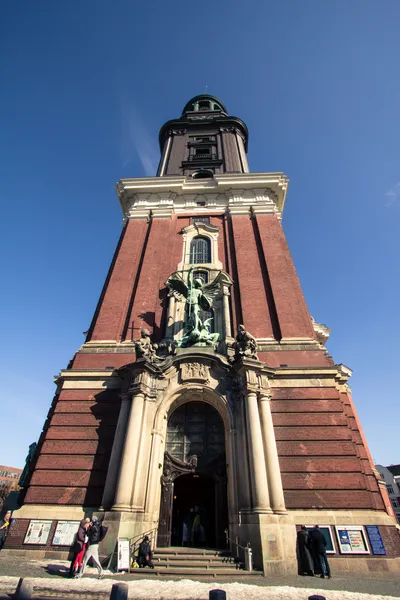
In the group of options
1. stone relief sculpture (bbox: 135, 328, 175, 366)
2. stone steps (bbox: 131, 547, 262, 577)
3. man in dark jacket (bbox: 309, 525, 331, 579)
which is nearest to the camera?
stone steps (bbox: 131, 547, 262, 577)

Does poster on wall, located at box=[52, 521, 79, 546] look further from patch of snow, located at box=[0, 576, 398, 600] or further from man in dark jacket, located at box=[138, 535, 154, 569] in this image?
patch of snow, located at box=[0, 576, 398, 600]

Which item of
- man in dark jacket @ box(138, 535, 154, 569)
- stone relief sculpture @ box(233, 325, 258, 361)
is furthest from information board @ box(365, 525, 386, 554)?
man in dark jacket @ box(138, 535, 154, 569)

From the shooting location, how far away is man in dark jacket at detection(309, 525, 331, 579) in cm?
915

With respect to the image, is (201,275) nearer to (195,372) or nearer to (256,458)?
(195,372)

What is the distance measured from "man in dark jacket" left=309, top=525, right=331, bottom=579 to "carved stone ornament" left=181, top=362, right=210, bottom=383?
583 centimetres

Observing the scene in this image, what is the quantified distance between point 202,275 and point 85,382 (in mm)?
8673

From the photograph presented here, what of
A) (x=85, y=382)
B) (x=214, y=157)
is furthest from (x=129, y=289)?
(x=214, y=157)

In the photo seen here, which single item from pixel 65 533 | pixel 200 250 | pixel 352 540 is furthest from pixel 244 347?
pixel 200 250

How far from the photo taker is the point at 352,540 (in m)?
10.1

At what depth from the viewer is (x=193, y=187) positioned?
23.7 metres

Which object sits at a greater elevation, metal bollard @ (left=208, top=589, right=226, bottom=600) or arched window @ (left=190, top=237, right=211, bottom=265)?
arched window @ (left=190, top=237, right=211, bottom=265)

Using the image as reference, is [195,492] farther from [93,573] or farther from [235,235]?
[235,235]

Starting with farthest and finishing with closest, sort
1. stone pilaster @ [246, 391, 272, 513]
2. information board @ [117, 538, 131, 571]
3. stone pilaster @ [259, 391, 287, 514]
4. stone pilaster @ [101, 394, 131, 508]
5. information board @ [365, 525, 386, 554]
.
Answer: stone pilaster @ [101, 394, 131, 508], stone pilaster @ [259, 391, 287, 514], stone pilaster @ [246, 391, 272, 513], information board @ [365, 525, 386, 554], information board @ [117, 538, 131, 571]

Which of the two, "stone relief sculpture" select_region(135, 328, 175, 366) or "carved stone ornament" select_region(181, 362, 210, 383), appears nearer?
"carved stone ornament" select_region(181, 362, 210, 383)
